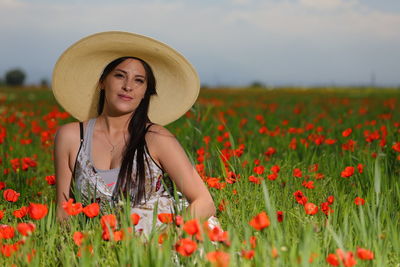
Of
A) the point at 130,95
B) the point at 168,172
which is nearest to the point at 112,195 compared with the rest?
the point at 168,172

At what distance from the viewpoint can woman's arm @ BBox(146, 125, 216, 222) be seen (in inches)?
106

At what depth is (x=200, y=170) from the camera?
3.50 meters

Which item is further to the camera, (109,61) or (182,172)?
(109,61)

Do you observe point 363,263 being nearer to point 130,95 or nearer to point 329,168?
point 130,95

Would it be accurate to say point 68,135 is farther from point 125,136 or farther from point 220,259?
point 220,259

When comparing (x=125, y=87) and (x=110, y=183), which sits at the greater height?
(x=125, y=87)

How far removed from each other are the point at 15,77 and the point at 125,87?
46.9 m

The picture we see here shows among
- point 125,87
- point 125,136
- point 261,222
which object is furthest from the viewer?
point 125,136

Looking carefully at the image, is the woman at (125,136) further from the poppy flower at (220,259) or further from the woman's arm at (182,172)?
the poppy flower at (220,259)

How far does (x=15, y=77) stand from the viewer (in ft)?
153

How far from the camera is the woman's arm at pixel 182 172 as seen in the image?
2699 mm

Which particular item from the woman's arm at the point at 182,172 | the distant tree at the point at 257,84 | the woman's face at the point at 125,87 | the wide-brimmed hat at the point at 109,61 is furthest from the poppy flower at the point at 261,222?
the distant tree at the point at 257,84

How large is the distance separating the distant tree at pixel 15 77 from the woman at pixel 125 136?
151 ft

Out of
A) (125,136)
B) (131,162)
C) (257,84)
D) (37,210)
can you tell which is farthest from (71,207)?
(257,84)
